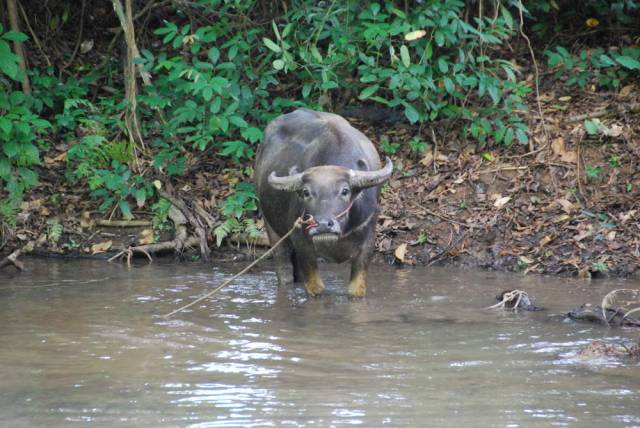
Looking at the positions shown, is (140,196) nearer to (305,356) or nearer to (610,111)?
(305,356)

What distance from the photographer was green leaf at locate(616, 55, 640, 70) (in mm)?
9031

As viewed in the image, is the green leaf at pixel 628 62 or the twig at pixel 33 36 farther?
the twig at pixel 33 36

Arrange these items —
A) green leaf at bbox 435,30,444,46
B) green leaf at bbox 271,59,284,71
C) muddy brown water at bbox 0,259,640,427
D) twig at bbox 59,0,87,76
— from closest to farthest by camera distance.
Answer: muddy brown water at bbox 0,259,640,427 → green leaf at bbox 271,59,284,71 → green leaf at bbox 435,30,444,46 → twig at bbox 59,0,87,76

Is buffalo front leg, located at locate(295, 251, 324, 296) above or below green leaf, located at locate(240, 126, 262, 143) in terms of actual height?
below

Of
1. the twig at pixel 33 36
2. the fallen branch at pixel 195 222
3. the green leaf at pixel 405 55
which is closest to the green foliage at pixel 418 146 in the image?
the green leaf at pixel 405 55

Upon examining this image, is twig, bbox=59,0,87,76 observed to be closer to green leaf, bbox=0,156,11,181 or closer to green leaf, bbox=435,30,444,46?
green leaf, bbox=0,156,11,181

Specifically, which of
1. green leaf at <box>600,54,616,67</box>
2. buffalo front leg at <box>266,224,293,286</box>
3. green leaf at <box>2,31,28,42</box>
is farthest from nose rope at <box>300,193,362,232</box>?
green leaf at <box>600,54,616,67</box>

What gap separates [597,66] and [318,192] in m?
4.22

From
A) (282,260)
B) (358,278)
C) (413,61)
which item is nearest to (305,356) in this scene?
(358,278)

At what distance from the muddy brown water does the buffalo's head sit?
1.93 ft

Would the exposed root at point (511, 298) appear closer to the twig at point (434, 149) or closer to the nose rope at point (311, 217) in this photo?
the nose rope at point (311, 217)

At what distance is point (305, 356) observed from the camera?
205 inches

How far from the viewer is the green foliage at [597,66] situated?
9.33m

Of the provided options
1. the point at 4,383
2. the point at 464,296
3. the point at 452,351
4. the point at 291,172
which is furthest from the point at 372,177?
the point at 4,383
